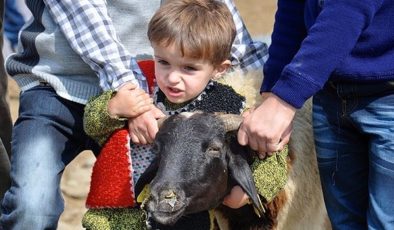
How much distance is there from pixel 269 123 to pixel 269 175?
1.34 feet

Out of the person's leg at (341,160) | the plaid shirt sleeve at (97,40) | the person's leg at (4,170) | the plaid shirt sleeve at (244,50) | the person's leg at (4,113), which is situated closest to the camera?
the person's leg at (341,160)

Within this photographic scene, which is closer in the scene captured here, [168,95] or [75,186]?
[168,95]

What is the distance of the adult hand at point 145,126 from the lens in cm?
297

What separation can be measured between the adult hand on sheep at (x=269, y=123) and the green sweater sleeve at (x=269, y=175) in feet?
0.77

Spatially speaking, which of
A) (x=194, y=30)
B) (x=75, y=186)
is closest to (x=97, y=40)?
(x=194, y=30)

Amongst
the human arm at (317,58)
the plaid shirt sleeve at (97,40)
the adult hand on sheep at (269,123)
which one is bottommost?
the plaid shirt sleeve at (97,40)

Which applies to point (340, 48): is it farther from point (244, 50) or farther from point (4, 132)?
point (4, 132)

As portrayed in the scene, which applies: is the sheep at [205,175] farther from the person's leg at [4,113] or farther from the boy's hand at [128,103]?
the person's leg at [4,113]

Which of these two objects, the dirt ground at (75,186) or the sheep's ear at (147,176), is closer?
the sheep's ear at (147,176)

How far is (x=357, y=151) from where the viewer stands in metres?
2.86

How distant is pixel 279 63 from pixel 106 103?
65 cm

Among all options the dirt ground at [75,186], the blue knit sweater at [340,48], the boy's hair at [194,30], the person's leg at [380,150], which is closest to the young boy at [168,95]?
the boy's hair at [194,30]

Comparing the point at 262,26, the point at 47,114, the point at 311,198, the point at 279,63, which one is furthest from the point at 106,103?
the point at 262,26

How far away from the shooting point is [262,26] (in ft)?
→ 31.2
